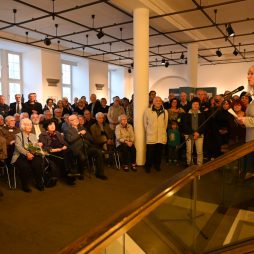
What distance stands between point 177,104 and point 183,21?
2794mm

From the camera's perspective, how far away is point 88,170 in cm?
A: 552

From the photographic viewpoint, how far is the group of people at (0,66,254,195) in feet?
15.2

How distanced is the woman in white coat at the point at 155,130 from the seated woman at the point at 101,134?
89 centimetres

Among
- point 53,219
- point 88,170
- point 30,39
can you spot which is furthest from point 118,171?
point 30,39

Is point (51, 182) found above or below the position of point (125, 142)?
below

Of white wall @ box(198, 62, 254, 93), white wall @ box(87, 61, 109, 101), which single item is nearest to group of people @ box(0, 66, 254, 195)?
white wall @ box(87, 61, 109, 101)

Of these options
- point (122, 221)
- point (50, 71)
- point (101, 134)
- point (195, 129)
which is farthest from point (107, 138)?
point (50, 71)

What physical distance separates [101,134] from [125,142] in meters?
0.56

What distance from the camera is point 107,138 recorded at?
19.8 ft

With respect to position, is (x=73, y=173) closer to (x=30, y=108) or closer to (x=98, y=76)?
(x=30, y=108)

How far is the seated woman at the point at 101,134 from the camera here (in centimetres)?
581

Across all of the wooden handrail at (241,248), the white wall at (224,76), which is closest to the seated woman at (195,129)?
the wooden handrail at (241,248)

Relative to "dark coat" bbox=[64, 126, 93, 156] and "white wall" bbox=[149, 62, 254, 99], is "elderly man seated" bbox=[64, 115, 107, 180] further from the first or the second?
"white wall" bbox=[149, 62, 254, 99]

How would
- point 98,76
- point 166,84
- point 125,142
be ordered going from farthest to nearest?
point 166,84 < point 98,76 < point 125,142
